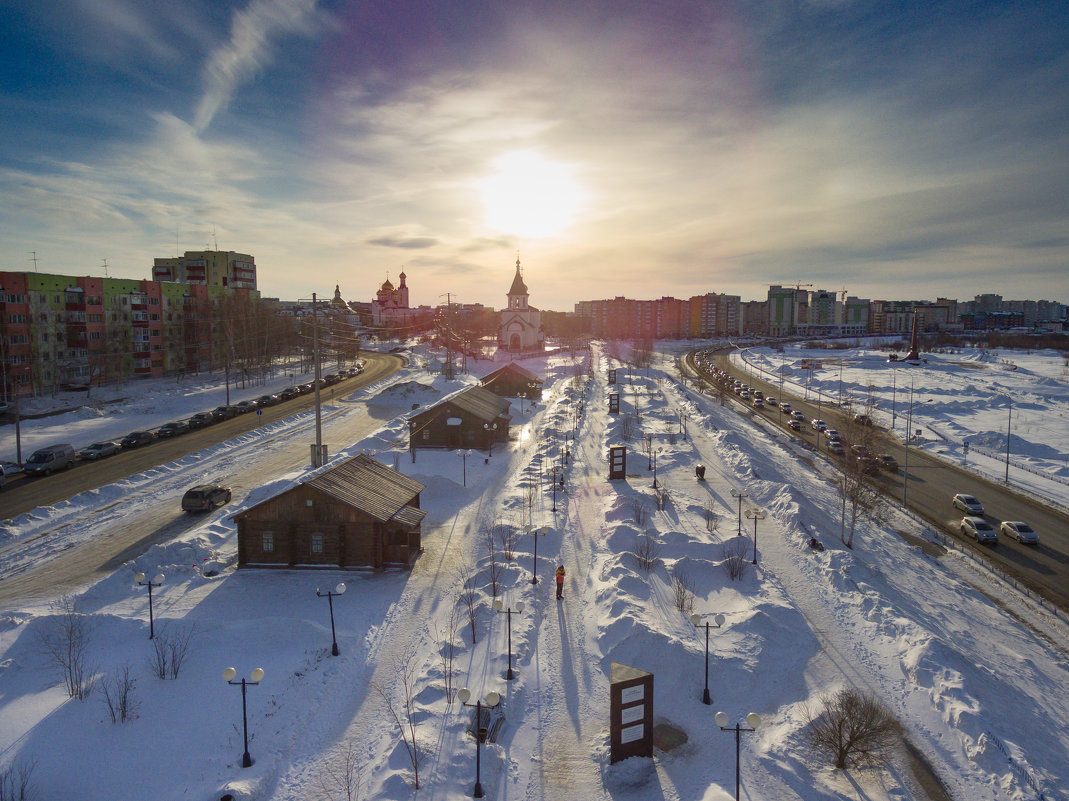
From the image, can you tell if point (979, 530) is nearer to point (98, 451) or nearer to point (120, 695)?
point (120, 695)

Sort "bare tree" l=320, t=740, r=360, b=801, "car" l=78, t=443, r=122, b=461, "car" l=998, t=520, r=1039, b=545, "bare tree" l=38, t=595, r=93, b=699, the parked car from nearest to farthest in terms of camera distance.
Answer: "bare tree" l=320, t=740, r=360, b=801 < "bare tree" l=38, t=595, r=93, b=699 < "car" l=998, t=520, r=1039, b=545 < the parked car < "car" l=78, t=443, r=122, b=461

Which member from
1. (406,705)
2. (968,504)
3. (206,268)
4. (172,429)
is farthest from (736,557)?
(206,268)

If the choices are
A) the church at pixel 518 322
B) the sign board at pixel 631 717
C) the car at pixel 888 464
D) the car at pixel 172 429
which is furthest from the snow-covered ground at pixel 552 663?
the church at pixel 518 322

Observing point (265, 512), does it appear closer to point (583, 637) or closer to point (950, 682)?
point (583, 637)

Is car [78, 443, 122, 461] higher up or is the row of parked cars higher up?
car [78, 443, 122, 461]

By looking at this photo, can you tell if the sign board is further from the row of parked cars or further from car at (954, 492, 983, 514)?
car at (954, 492, 983, 514)

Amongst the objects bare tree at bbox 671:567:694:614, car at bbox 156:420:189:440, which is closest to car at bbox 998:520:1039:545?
bare tree at bbox 671:567:694:614
